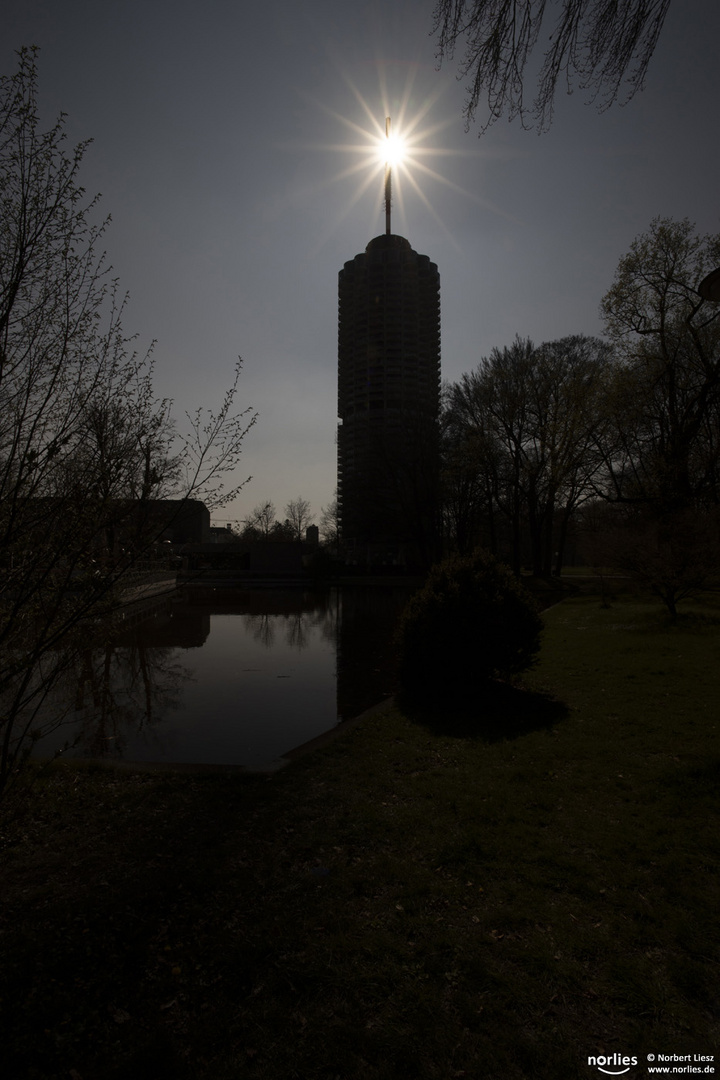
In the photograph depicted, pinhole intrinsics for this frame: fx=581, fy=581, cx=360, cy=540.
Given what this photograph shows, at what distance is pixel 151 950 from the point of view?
2.95 metres

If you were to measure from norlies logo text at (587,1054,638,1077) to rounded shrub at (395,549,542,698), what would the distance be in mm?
5754

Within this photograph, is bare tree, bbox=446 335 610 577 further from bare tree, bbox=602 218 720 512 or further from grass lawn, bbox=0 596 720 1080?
grass lawn, bbox=0 596 720 1080

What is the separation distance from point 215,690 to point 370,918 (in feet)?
22.5

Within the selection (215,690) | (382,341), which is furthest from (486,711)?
(382,341)

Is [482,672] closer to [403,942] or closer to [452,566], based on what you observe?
[452,566]

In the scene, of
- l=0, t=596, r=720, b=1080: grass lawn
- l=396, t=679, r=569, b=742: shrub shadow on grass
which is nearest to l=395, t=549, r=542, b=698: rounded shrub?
l=396, t=679, r=569, b=742: shrub shadow on grass

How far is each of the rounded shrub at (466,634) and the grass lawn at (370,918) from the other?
7.58 feet

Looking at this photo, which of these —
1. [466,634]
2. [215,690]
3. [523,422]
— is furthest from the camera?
[523,422]

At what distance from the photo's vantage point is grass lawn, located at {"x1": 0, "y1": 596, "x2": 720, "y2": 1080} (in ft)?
7.74

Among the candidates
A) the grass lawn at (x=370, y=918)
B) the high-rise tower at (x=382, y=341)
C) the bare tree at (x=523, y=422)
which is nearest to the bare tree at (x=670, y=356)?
the bare tree at (x=523, y=422)

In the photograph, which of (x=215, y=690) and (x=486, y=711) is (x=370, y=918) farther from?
(x=215, y=690)

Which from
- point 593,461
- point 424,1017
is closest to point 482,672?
point 424,1017

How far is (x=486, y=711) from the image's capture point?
24.7 feet

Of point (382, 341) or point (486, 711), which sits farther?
point (382, 341)
